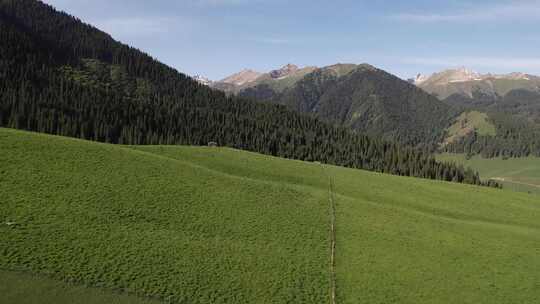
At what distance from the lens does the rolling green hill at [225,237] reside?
36.6 metres

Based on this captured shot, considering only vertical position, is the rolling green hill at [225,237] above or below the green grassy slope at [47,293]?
above

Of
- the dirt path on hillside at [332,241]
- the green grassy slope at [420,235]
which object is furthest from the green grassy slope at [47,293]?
the green grassy slope at [420,235]

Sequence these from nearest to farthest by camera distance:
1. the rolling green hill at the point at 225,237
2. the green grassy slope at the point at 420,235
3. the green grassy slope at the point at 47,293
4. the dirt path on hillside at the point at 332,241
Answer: the green grassy slope at the point at 47,293 → the rolling green hill at the point at 225,237 → the dirt path on hillside at the point at 332,241 → the green grassy slope at the point at 420,235

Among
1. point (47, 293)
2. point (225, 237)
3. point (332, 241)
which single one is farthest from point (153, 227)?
point (332, 241)

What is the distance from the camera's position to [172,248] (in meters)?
41.8

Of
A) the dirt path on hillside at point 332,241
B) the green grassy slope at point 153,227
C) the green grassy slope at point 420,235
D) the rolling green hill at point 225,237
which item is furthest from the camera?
the green grassy slope at point 420,235

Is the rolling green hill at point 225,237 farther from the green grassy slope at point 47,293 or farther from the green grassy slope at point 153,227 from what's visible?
the green grassy slope at point 47,293

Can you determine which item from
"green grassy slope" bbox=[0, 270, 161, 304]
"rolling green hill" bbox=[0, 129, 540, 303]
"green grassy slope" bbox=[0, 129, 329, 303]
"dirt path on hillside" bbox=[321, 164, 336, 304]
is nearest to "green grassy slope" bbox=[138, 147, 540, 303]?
"rolling green hill" bbox=[0, 129, 540, 303]

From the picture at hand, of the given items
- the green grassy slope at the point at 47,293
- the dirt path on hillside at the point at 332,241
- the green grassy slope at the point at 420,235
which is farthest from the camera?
the green grassy slope at the point at 420,235

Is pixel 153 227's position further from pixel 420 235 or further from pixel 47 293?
pixel 420 235

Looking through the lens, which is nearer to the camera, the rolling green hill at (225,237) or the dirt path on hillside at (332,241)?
the rolling green hill at (225,237)

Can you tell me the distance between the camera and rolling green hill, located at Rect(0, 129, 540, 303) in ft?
120

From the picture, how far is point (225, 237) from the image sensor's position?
47.1 meters

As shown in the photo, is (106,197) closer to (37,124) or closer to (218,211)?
(218,211)
